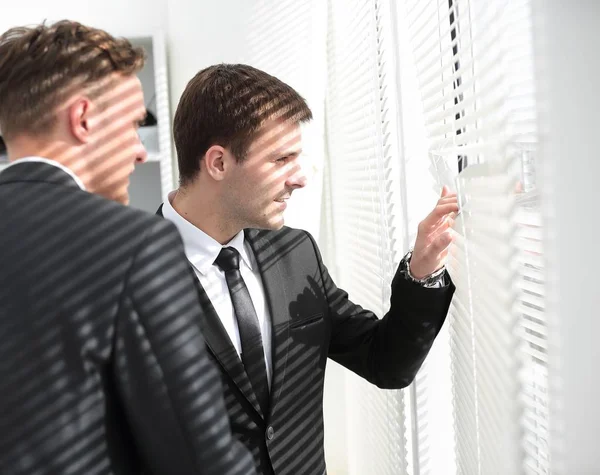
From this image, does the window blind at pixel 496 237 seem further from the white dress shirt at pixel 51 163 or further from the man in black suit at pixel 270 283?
the white dress shirt at pixel 51 163

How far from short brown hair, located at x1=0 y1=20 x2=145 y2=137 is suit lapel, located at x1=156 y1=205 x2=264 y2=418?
603 millimetres

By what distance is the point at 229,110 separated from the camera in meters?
1.69

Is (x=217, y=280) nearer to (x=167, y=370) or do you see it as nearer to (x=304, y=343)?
(x=304, y=343)

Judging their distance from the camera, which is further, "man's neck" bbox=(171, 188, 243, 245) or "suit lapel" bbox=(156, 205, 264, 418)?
"man's neck" bbox=(171, 188, 243, 245)

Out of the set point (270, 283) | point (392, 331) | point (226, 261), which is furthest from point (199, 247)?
point (392, 331)

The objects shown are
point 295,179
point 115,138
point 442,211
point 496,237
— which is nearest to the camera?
point 115,138

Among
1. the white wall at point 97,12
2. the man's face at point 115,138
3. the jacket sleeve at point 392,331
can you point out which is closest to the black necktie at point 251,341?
the jacket sleeve at point 392,331

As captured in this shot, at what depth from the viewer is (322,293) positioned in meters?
1.75

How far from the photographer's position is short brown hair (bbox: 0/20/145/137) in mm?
970

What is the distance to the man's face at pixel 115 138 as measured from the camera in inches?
38.9

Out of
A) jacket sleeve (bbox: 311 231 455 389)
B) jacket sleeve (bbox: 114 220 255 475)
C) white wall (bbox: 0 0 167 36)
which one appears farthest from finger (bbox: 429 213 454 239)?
white wall (bbox: 0 0 167 36)

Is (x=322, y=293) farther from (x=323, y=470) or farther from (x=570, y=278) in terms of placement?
(x=570, y=278)

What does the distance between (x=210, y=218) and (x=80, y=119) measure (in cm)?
66

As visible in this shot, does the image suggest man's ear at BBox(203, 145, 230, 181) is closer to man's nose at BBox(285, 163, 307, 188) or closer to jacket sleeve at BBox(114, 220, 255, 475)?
man's nose at BBox(285, 163, 307, 188)
